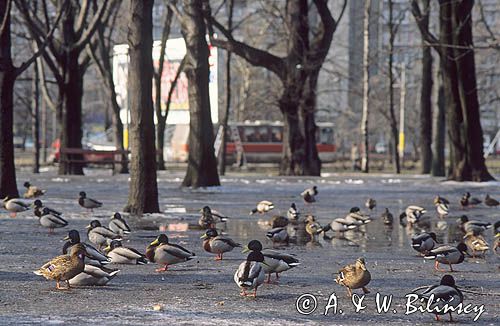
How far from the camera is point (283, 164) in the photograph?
35.8m

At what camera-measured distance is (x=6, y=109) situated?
22.1 m

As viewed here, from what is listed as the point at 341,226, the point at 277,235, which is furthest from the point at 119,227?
the point at 341,226

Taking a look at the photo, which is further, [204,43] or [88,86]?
[88,86]

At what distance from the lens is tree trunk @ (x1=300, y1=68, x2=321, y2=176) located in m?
35.0

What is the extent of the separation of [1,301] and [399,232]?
9.67m

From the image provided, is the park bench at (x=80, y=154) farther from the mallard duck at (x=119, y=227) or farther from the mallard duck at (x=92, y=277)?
the mallard duck at (x=92, y=277)

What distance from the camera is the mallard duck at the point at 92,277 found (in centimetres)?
1095

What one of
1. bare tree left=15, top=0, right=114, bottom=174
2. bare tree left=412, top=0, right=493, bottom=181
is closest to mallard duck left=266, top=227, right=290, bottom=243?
bare tree left=412, top=0, right=493, bottom=181

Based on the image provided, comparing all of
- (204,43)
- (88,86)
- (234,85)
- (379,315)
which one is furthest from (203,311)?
(88,86)

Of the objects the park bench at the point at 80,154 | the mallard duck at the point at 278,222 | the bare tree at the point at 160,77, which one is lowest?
the mallard duck at the point at 278,222

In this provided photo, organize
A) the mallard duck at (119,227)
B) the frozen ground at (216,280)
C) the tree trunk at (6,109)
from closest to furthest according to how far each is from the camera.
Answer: the frozen ground at (216,280), the mallard duck at (119,227), the tree trunk at (6,109)

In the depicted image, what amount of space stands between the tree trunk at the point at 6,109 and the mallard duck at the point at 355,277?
13.3m

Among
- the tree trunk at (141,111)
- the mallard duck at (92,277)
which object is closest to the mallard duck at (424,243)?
the mallard duck at (92,277)

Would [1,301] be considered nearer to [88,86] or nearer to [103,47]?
[103,47]
